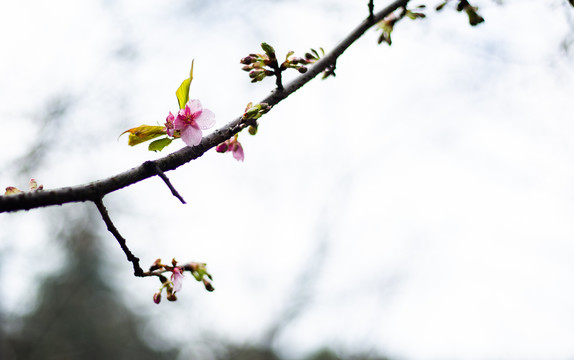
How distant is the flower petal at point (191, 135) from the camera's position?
0.92m

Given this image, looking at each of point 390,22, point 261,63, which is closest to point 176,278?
point 261,63

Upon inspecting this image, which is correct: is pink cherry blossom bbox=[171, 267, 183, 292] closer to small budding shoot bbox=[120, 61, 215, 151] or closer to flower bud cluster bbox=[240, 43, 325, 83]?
small budding shoot bbox=[120, 61, 215, 151]

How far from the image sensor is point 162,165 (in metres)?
0.84

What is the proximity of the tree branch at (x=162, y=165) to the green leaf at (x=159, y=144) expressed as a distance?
0.55 feet

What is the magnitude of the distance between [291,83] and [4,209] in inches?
26.6

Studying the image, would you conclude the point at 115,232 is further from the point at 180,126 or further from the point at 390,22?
the point at 390,22

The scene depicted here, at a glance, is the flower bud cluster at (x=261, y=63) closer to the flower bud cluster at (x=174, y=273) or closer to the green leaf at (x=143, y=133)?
the green leaf at (x=143, y=133)

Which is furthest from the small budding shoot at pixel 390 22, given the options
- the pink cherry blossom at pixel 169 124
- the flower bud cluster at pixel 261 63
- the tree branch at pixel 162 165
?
the pink cherry blossom at pixel 169 124

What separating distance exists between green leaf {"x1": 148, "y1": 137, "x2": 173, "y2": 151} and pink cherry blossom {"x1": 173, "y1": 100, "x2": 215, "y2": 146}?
56mm

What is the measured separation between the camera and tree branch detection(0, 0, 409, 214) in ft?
2.27

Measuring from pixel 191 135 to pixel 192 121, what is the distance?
2.8 inches

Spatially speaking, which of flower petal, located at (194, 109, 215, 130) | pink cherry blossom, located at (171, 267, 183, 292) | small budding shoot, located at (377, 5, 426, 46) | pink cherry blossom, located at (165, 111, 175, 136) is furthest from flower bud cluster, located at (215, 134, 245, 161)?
small budding shoot, located at (377, 5, 426, 46)

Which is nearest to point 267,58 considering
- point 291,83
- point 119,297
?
point 291,83

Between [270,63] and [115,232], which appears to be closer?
[115,232]
